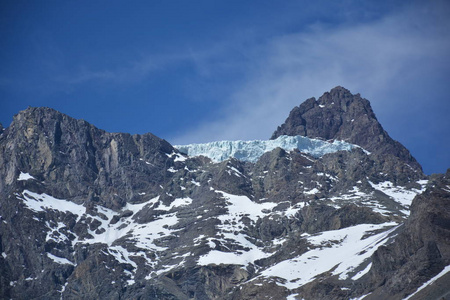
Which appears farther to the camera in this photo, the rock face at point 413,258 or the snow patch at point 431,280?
the rock face at point 413,258

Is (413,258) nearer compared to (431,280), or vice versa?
(431,280)

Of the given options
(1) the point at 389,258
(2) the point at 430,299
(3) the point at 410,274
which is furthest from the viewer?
(1) the point at 389,258

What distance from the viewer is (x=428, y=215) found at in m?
196

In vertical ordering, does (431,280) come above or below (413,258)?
below

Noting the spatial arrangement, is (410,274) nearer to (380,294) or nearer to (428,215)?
(380,294)

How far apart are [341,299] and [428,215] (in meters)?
27.3

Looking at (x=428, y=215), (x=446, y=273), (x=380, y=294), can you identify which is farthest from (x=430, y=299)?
(x=428, y=215)

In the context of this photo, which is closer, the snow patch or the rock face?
the snow patch

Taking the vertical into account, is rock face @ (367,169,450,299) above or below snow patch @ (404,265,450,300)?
above

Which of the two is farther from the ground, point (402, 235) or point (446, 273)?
point (402, 235)

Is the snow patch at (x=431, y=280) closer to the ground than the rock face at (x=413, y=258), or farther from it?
closer to the ground

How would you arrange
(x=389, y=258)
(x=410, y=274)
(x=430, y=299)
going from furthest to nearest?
(x=389, y=258) → (x=410, y=274) → (x=430, y=299)

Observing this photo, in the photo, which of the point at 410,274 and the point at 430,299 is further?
the point at 410,274

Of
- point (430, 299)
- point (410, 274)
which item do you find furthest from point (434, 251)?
point (430, 299)
